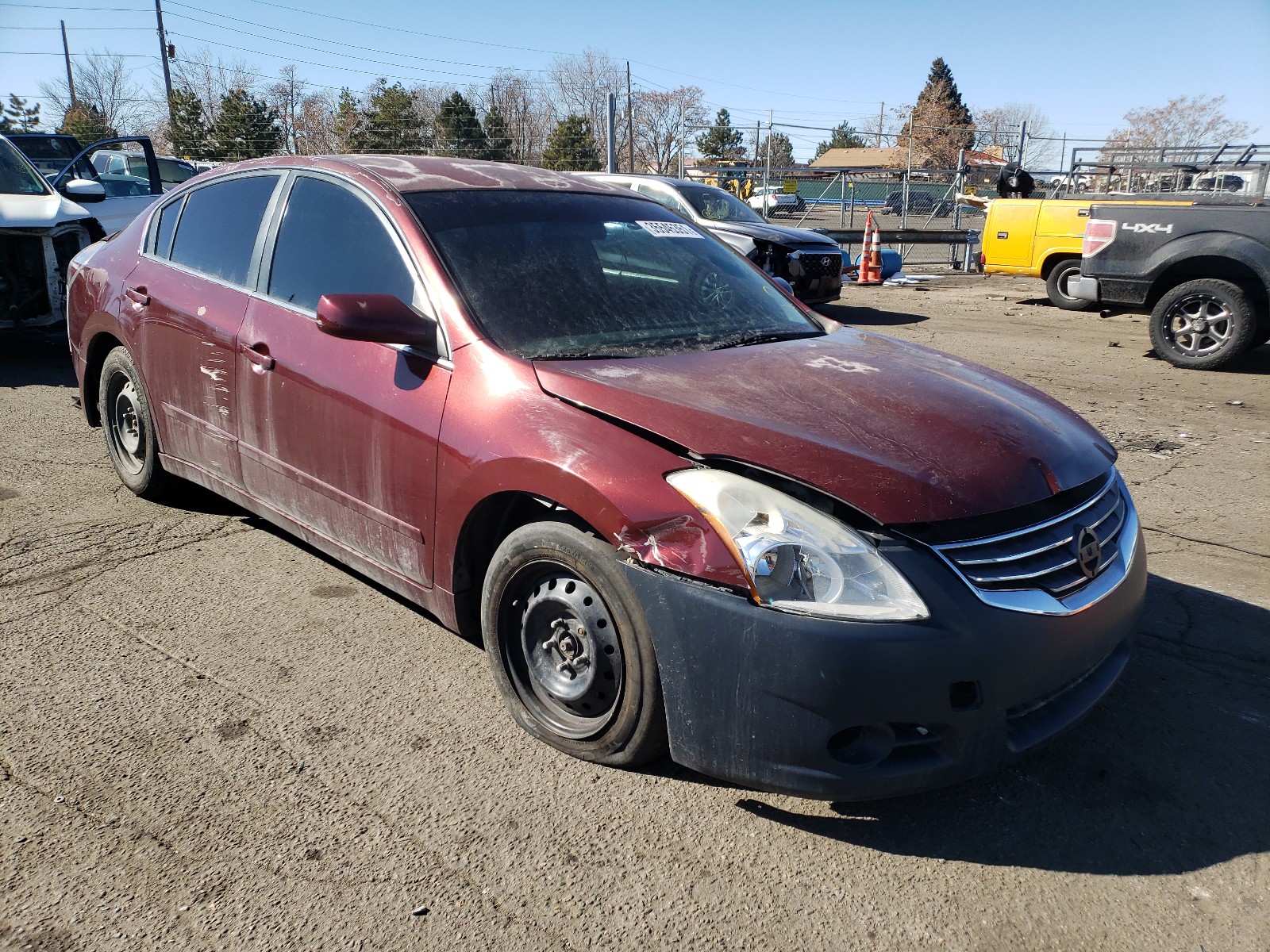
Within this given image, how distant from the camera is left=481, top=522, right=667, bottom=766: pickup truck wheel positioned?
2.49 meters

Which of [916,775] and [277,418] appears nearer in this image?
[916,775]

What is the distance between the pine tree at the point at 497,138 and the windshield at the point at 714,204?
45.9 feet

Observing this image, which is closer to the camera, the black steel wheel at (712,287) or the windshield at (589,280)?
the windshield at (589,280)

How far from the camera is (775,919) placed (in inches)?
86.2

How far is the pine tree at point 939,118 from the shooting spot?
45281mm

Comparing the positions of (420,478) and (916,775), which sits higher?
(420,478)

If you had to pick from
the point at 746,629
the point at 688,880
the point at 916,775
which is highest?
the point at 746,629

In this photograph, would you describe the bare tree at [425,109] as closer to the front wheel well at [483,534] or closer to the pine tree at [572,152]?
the pine tree at [572,152]

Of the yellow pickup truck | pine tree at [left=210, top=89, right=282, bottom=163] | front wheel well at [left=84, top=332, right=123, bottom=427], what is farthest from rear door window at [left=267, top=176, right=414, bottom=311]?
pine tree at [left=210, top=89, right=282, bottom=163]

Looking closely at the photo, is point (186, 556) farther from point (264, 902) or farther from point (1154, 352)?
point (1154, 352)

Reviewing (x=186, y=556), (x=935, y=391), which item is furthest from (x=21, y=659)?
(x=935, y=391)

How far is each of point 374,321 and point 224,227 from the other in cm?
164

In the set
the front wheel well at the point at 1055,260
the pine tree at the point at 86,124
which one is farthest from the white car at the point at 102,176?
the pine tree at the point at 86,124

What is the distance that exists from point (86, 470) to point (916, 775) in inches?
192
